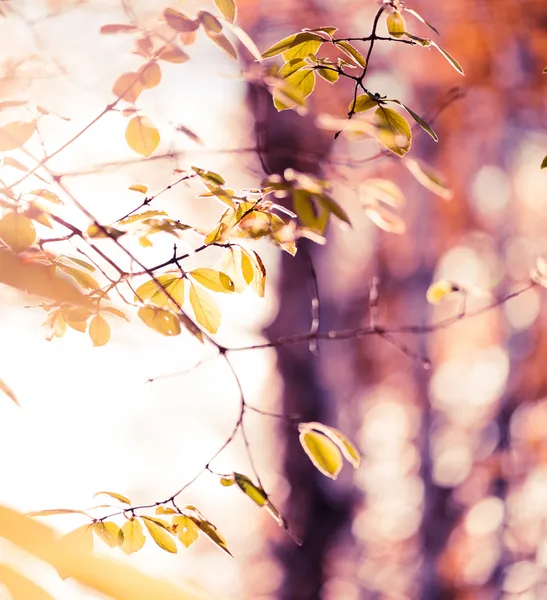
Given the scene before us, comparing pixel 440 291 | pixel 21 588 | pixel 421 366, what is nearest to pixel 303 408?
pixel 421 366

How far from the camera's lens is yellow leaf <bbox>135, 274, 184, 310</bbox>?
706 millimetres

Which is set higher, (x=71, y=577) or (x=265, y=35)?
(x=265, y=35)

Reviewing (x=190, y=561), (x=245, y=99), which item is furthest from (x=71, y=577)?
(x=190, y=561)

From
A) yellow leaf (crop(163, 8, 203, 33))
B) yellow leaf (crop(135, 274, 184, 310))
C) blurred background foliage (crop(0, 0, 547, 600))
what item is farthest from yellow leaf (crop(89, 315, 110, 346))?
blurred background foliage (crop(0, 0, 547, 600))

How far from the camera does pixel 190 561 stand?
4070mm

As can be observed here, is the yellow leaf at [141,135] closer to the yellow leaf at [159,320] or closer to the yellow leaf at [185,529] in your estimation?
the yellow leaf at [159,320]

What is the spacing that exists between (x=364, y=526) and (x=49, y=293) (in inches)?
142

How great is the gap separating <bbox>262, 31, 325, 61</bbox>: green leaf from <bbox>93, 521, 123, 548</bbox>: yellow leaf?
64 cm

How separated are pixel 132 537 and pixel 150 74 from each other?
614 millimetres

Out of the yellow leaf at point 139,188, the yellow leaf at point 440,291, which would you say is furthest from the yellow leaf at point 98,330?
the yellow leaf at point 440,291

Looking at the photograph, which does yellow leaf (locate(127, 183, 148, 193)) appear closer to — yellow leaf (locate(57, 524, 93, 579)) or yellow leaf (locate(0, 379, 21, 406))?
yellow leaf (locate(0, 379, 21, 406))

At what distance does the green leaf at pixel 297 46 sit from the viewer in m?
0.61

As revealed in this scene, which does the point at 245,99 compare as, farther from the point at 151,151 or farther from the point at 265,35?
the point at 151,151

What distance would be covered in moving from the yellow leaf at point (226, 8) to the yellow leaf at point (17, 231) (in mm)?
332
